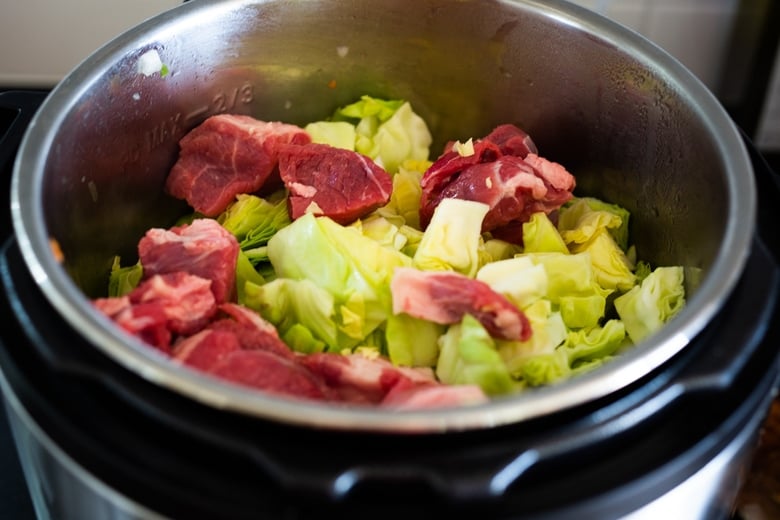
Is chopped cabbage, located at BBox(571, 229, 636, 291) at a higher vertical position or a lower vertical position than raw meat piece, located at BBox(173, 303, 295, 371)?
lower

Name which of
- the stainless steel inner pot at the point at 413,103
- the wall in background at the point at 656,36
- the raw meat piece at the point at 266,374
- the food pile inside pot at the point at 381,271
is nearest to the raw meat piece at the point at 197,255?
the food pile inside pot at the point at 381,271

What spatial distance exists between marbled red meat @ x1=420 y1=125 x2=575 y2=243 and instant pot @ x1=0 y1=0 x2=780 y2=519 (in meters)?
0.15

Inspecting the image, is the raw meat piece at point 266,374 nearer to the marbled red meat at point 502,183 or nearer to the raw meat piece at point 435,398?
the raw meat piece at point 435,398

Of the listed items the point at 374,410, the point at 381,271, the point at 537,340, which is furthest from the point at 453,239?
the point at 374,410

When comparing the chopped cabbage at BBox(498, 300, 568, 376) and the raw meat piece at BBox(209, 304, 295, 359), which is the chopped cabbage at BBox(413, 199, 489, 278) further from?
the raw meat piece at BBox(209, 304, 295, 359)

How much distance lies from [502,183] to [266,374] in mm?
596

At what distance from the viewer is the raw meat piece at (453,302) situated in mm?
1268

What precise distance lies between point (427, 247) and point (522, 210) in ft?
0.66

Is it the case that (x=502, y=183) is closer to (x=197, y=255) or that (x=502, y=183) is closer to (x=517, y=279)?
(x=517, y=279)

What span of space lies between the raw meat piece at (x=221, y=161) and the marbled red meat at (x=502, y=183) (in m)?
0.29

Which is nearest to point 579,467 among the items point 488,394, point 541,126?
point 488,394

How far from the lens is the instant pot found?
905 mm

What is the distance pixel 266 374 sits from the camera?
1088mm

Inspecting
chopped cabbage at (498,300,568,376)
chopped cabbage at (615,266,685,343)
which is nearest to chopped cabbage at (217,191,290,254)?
chopped cabbage at (498,300,568,376)
